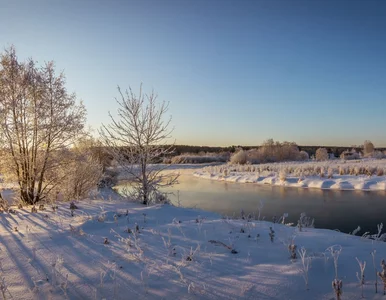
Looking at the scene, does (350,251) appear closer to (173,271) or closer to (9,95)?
(173,271)

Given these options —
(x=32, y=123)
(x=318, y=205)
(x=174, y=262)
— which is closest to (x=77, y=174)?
(x=32, y=123)

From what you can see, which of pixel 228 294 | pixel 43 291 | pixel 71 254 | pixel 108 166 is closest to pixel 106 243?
pixel 71 254

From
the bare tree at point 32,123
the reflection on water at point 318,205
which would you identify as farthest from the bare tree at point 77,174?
the reflection on water at point 318,205

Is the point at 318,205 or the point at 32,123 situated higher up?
the point at 32,123

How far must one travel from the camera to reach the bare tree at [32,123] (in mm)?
10461

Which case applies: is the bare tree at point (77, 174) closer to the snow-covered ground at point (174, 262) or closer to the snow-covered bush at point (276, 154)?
the snow-covered ground at point (174, 262)

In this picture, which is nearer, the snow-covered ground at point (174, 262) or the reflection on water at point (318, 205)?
the snow-covered ground at point (174, 262)

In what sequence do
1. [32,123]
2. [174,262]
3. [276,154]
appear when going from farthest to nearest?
[276,154]
[32,123]
[174,262]

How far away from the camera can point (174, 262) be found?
329 cm

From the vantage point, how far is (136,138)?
8.38 meters

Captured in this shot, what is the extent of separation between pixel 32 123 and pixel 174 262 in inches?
387

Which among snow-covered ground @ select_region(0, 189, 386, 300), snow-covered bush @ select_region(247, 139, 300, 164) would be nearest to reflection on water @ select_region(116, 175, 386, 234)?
snow-covered ground @ select_region(0, 189, 386, 300)

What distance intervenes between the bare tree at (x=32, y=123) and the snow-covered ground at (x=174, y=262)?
647 cm

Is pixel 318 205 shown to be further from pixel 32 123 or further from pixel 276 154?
pixel 276 154
